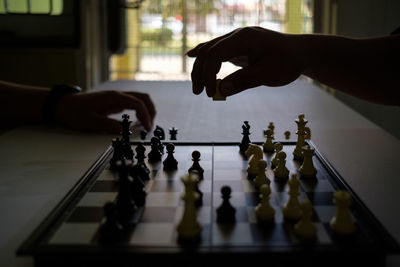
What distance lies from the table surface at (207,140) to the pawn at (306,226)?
0.12 metres

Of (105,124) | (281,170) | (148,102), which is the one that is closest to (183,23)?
(148,102)

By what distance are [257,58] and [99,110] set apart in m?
0.74

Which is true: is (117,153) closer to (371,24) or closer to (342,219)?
(342,219)

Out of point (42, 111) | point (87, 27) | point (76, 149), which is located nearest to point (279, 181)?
point (76, 149)

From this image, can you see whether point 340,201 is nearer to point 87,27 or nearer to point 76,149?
point 76,149

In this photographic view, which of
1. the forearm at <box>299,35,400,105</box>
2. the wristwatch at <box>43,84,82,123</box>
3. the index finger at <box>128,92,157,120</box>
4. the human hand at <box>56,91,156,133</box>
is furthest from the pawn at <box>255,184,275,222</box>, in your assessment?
the wristwatch at <box>43,84,82,123</box>

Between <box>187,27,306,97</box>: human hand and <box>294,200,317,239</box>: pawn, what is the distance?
0.37m

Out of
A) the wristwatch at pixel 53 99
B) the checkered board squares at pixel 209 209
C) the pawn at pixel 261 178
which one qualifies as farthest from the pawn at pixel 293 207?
the wristwatch at pixel 53 99

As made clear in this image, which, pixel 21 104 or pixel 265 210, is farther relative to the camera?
pixel 21 104

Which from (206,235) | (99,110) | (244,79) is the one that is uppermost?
(244,79)

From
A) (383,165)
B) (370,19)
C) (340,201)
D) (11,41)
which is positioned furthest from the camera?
(11,41)

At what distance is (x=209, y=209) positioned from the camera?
76 centimetres

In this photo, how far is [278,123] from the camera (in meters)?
1.66

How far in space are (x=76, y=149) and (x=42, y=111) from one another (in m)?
0.40
